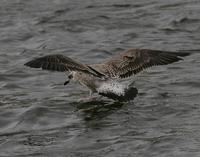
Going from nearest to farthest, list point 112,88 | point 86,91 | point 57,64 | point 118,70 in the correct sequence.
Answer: point 57,64 < point 112,88 < point 118,70 < point 86,91

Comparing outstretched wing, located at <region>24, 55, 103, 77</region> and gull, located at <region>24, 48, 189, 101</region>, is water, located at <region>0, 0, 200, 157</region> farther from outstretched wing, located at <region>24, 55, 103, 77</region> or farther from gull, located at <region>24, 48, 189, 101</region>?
outstretched wing, located at <region>24, 55, 103, 77</region>

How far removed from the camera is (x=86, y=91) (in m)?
10.7

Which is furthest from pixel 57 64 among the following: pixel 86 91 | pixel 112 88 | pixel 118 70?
pixel 86 91

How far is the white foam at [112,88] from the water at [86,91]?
240 millimetres

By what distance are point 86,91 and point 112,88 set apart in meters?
1.16

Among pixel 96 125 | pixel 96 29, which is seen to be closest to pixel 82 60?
pixel 96 29

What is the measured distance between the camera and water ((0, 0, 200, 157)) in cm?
805

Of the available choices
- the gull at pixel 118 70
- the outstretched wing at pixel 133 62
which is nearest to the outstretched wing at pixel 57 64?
the gull at pixel 118 70

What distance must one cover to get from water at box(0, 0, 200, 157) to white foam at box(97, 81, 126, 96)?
0.79 feet

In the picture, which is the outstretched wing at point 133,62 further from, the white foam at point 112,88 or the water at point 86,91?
the water at point 86,91

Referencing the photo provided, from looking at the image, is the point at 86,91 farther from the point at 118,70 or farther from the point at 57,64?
the point at 57,64

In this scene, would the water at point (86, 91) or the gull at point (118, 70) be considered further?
the gull at point (118, 70)

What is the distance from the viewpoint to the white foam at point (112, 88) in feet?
31.2

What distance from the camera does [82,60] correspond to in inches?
472
